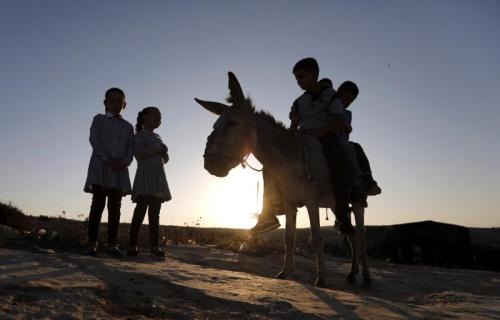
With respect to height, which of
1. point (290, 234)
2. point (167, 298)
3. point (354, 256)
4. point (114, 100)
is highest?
point (114, 100)

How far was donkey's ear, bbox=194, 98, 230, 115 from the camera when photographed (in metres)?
6.15

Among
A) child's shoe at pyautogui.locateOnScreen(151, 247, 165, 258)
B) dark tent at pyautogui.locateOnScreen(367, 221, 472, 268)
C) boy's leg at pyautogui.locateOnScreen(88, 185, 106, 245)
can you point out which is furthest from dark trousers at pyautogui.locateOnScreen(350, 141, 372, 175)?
dark tent at pyautogui.locateOnScreen(367, 221, 472, 268)

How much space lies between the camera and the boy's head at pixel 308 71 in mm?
6785

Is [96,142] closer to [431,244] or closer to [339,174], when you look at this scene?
[339,174]

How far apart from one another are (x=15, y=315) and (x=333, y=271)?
7311mm

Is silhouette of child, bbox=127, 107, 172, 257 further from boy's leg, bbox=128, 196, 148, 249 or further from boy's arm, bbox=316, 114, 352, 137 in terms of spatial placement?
boy's arm, bbox=316, 114, 352, 137

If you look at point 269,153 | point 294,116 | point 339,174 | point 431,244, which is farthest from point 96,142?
point 431,244

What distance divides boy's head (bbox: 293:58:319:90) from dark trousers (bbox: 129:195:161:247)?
3625 mm

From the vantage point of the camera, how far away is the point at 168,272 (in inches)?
197

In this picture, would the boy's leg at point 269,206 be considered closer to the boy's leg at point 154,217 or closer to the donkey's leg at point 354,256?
the donkey's leg at point 354,256

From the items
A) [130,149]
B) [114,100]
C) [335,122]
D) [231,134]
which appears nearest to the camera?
[231,134]

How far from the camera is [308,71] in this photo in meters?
6.79

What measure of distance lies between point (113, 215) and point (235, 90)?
3324 millimetres

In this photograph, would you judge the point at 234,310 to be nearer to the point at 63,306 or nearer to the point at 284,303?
the point at 284,303
